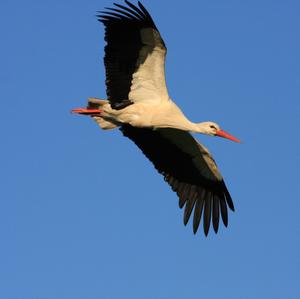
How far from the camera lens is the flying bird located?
1388cm

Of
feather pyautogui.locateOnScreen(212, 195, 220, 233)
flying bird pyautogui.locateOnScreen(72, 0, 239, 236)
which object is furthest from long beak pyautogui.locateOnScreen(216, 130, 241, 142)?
feather pyautogui.locateOnScreen(212, 195, 220, 233)

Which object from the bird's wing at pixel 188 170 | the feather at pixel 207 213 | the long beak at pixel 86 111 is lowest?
the feather at pixel 207 213

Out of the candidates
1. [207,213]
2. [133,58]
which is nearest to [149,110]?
[133,58]

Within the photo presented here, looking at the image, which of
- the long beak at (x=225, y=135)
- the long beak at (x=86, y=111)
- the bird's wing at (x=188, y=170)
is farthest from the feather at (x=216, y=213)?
the long beak at (x=86, y=111)

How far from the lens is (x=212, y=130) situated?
14469 millimetres

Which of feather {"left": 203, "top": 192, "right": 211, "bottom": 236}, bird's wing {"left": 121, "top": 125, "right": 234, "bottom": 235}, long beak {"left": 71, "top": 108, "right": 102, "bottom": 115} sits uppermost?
long beak {"left": 71, "top": 108, "right": 102, "bottom": 115}

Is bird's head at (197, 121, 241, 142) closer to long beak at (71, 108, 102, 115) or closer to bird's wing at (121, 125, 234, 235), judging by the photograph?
bird's wing at (121, 125, 234, 235)

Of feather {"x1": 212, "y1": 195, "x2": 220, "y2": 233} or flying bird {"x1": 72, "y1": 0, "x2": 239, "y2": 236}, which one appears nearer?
flying bird {"x1": 72, "y1": 0, "x2": 239, "y2": 236}

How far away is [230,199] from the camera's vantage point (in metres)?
15.5

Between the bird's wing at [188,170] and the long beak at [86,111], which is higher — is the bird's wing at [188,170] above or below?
below

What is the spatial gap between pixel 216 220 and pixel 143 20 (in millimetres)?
3686

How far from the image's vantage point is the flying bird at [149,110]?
13.9 m

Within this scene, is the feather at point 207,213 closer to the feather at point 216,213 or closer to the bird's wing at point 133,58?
the feather at point 216,213

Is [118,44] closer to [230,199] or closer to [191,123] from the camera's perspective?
[191,123]
